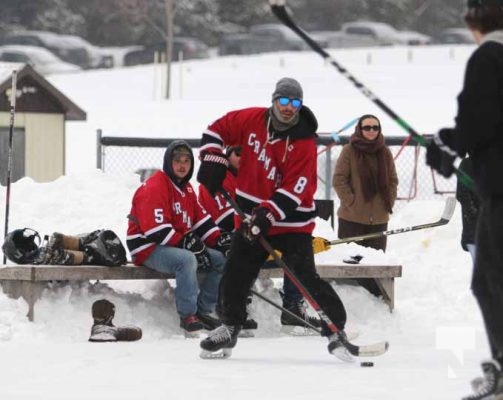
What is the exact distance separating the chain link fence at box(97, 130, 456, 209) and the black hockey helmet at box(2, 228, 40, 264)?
18.5 ft

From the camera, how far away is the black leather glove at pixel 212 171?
9.00 m

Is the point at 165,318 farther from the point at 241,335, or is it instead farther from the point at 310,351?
the point at 310,351

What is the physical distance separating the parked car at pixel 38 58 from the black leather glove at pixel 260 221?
5013 cm

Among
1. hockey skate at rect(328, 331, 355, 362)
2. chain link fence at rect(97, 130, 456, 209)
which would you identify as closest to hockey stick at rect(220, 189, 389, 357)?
hockey skate at rect(328, 331, 355, 362)

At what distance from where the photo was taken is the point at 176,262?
1020 cm

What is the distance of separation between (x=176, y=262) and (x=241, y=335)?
0.66m

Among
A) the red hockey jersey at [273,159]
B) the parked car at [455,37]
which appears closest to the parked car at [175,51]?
the parked car at [455,37]

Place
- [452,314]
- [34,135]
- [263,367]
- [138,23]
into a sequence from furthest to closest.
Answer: [138,23], [34,135], [452,314], [263,367]

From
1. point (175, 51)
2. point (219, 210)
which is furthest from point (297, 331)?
point (175, 51)

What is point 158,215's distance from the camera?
1020 centimetres

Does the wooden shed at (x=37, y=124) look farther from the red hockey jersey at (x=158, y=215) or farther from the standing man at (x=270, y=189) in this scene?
the standing man at (x=270, y=189)

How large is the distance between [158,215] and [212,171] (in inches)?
49.9

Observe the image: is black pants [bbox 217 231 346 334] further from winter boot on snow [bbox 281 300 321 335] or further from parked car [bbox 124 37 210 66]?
parked car [bbox 124 37 210 66]

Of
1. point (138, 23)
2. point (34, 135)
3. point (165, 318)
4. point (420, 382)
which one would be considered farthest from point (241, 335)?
point (138, 23)
